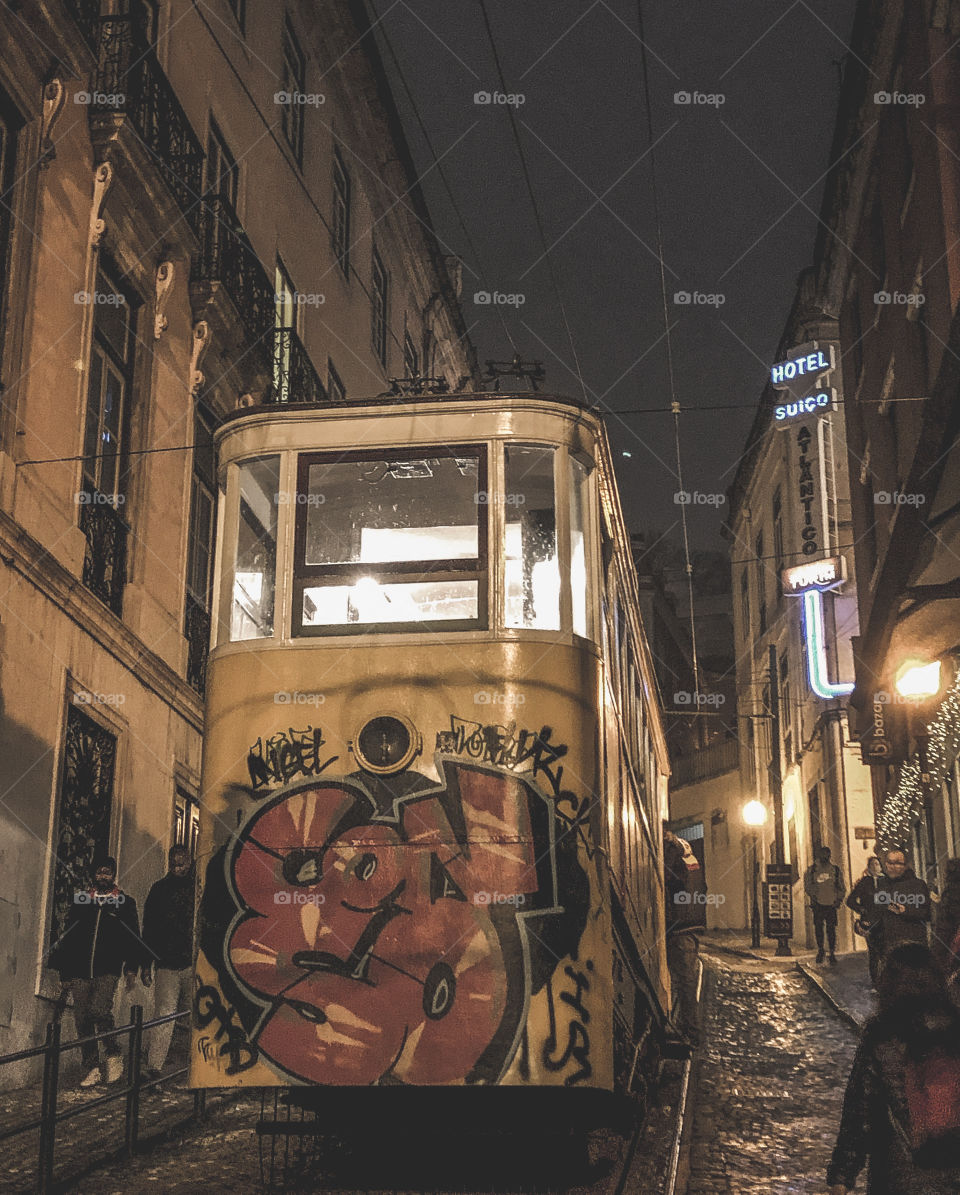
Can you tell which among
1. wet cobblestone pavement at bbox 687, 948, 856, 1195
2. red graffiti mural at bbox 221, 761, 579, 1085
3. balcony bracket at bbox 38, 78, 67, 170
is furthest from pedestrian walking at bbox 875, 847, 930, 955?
balcony bracket at bbox 38, 78, 67, 170

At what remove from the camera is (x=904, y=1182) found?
5.23 metres

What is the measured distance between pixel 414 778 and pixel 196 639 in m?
9.46

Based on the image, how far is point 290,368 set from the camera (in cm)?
1912

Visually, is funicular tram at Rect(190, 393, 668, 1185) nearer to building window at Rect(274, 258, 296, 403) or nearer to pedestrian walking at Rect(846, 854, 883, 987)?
pedestrian walking at Rect(846, 854, 883, 987)

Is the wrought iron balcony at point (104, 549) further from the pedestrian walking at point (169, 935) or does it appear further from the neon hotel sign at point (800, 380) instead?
the neon hotel sign at point (800, 380)

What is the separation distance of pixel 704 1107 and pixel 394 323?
2003 centimetres

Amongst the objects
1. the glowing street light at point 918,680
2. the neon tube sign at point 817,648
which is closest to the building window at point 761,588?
the neon tube sign at point 817,648

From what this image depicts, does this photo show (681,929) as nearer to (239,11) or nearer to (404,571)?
(404,571)

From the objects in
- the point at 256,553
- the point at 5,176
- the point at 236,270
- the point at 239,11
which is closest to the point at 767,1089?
the point at 256,553

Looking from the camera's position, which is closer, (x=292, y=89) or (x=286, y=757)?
(x=286, y=757)

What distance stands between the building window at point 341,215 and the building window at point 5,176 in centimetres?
1198

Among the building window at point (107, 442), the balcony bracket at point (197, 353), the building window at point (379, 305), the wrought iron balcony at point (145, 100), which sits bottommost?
the building window at point (107, 442)

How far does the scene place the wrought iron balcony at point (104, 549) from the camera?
13.4 meters

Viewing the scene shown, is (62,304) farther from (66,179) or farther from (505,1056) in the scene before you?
(505,1056)
